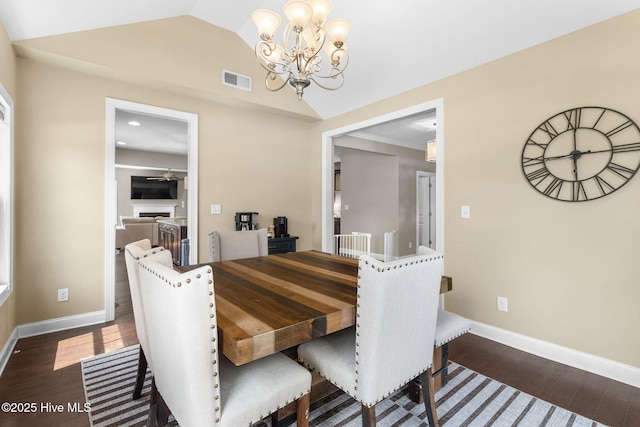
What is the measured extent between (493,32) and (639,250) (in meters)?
1.89

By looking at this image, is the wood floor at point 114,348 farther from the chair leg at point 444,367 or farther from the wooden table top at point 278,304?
the wooden table top at point 278,304

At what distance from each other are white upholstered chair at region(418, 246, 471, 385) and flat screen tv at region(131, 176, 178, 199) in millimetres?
9359

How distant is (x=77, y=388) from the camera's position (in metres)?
1.90

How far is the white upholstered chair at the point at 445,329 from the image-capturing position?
1627mm

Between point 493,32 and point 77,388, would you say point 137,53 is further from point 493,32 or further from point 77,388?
point 493,32

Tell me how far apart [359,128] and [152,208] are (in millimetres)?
7965

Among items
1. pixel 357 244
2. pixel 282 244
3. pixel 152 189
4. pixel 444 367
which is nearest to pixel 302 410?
pixel 444 367

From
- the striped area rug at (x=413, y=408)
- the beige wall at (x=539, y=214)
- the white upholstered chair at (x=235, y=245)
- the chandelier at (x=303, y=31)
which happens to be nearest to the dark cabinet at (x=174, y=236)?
the white upholstered chair at (x=235, y=245)

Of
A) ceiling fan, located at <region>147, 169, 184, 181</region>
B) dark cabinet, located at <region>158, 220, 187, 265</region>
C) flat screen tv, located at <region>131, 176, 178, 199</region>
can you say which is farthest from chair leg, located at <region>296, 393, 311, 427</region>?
flat screen tv, located at <region>131, 176, 178, 199</region>

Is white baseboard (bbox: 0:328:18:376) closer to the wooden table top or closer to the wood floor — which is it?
the wood floor

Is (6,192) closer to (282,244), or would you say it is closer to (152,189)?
(282,244)

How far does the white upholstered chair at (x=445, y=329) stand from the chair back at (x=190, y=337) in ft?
3.65

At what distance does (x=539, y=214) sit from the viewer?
94.8 inches

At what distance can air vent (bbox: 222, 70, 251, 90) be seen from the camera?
11.4ft
